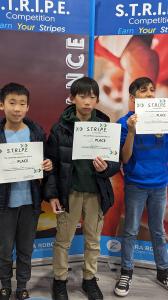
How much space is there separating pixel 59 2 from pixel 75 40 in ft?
0.86

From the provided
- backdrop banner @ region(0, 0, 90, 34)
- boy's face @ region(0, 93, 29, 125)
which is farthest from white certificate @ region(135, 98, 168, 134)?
backdrop banner @ region(0, 0, 90, 34)

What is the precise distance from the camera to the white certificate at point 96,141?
6.79 ft

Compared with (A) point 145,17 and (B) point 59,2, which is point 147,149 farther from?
(B) point 59,2

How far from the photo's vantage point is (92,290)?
7.72 ft

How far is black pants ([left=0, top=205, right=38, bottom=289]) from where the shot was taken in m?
2.08

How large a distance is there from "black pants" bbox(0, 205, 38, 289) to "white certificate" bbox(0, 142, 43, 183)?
20cm

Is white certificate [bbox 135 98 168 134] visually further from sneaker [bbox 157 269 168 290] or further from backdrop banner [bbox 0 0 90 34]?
sneaker [bbox 157 269 168 290]

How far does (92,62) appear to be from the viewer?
2.61 metres

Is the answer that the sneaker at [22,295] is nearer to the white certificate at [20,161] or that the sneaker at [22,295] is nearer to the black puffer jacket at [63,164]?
the black puffer jacket at [63,164]

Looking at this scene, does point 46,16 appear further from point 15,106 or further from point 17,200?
point 17,200

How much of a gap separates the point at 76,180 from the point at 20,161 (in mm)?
356

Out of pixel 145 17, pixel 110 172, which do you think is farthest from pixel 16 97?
pixel 145 17

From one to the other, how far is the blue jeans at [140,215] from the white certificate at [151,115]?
0.40m

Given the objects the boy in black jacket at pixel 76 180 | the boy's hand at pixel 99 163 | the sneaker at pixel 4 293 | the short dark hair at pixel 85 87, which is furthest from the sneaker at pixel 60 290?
the short dark hair at pixel 85 87
